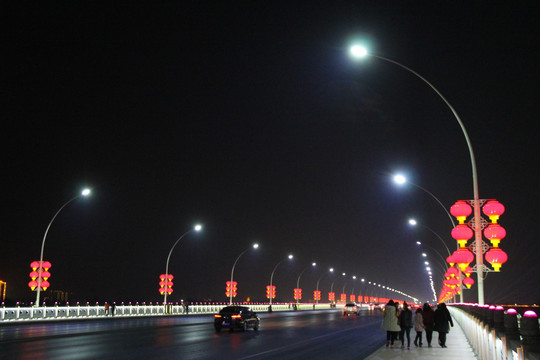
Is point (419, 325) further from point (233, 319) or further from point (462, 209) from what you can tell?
point (233, 319)

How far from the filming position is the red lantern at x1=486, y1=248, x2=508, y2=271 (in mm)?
20447

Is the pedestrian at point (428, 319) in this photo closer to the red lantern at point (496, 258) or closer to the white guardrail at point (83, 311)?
the red lantern at point (496, 258)

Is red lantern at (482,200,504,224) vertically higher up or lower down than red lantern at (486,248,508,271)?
higher up

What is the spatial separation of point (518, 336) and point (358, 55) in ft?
33.5

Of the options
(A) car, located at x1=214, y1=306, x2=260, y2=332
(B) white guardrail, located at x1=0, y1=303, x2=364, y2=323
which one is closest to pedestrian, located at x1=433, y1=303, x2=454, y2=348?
(A) car, located at x1=214, y1=306, x2=260, y2=332

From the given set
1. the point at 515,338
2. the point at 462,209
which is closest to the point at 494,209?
the point at 462,209

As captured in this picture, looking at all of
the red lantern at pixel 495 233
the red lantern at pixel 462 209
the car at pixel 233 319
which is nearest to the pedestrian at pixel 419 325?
the red lantern at pixel 495 233

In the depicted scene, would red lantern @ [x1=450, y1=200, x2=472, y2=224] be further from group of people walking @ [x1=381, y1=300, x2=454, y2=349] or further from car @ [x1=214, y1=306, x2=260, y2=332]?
car @ [x1=214, y1=306, x2=260, y2=332]

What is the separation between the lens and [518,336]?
8.33m

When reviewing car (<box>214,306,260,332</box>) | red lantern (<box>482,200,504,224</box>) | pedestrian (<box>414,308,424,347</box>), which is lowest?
car (<box>214,306,260,332</box>)

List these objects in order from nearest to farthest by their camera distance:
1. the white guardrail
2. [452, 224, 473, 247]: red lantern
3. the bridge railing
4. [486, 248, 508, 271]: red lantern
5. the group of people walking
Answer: the bridge railing → the group of people walking → [486, 248, 508, 271]: red lantern → [452, 224, 473, 247]: red lantern → the white guardrail

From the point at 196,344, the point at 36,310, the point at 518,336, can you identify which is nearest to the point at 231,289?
the point at 36,310

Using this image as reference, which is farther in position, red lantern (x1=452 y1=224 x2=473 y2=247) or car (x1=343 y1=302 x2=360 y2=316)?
car (x1=343 y1=302 x2=360 y2=316)

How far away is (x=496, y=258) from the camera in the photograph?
20.5m
